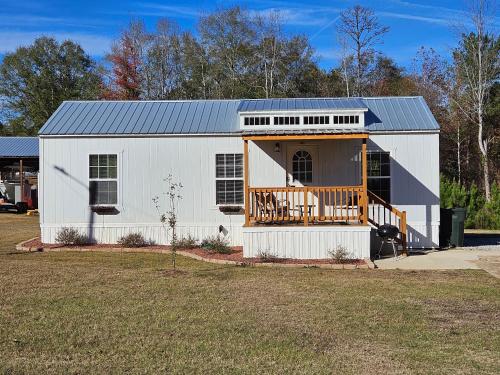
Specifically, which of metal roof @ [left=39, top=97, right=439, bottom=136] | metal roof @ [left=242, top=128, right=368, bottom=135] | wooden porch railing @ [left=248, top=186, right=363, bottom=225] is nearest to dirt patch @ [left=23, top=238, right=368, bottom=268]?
wooden porch railing @ [left=248, top=186, right=363, bottom=225]

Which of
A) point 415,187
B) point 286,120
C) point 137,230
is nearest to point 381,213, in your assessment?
point 415,187

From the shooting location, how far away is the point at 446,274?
35.2 ft

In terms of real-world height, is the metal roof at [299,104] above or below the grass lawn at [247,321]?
above

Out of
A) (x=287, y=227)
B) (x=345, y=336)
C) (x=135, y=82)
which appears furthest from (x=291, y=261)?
(x=135, y=82)

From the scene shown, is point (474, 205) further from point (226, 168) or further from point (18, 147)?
point (18, 147)

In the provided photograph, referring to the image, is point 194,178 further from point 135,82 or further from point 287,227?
point 135,82

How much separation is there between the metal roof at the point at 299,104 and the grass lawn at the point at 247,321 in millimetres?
5031

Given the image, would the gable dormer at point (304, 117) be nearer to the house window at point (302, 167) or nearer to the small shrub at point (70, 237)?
the house window at point (302, 167)

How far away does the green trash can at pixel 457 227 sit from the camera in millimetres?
14805

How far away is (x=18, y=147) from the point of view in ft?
95.5

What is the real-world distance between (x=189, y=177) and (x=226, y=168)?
3.48ft

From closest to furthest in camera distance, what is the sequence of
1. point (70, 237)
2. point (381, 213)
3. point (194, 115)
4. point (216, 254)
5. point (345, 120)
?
1. point (216, 254)
2. point (345, 120)
3. point (381, 213)
4. point (70, 237)
5. point (194, 115)

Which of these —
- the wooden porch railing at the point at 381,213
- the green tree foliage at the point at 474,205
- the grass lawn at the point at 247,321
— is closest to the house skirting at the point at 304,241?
the grass lawn at the point at 247,321

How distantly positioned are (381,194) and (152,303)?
852 cm
